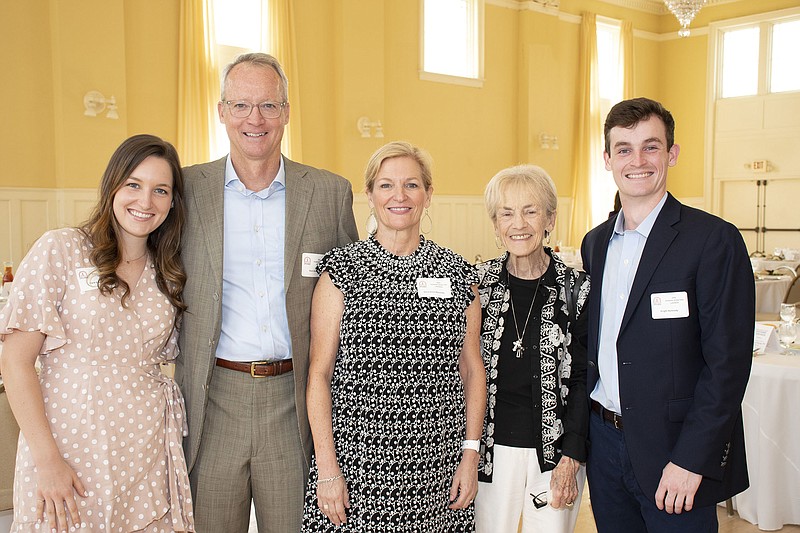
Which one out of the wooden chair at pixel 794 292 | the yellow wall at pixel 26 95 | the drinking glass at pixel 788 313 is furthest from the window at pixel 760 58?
the yellow wall at pixel 26 95

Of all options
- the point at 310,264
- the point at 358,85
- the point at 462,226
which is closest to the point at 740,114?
the point at 462,226

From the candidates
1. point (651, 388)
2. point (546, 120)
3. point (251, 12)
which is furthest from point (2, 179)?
point (546, 120)

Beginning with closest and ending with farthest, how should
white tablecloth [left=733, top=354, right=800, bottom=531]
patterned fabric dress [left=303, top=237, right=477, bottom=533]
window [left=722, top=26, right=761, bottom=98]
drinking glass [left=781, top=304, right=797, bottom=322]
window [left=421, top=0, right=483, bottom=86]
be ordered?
patterned fabric dress [left=303, top=237, right=477, bottom=533] → white tablecloth [left=733, top=354, right=800, bottom=531] → drinking glass [left=781, top=304, right=797, bottom=322] → window [left=421, top=0, right=483, bottom=86] → window [left=722, top=26, right=761, bottom=98]

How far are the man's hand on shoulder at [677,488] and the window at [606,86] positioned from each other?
11.0 m

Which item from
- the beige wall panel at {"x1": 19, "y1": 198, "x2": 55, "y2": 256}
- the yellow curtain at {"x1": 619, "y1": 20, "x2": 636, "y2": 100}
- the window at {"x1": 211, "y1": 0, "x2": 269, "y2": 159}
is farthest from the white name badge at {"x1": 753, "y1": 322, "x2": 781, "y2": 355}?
the yellow curtain at {"x1": 619, "y1": 20, "x2": 636, "y2": 100}

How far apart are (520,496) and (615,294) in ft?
2.52

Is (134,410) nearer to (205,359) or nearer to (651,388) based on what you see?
(205,359)

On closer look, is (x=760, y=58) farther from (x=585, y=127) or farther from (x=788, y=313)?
(x=788, y=313)

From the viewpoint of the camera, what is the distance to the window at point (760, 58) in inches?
488

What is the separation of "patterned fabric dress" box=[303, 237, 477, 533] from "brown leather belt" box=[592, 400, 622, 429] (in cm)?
51

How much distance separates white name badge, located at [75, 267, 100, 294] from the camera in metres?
2.02

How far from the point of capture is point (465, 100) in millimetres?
10766

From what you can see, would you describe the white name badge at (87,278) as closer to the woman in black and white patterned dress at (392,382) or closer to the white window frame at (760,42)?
the woman in black and white patterned dress at (392,382)

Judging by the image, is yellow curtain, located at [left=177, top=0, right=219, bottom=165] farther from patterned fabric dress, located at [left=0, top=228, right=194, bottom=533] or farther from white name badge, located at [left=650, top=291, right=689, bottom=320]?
white name badge, located at [left=650, top=291, right=689, bottom=320]
